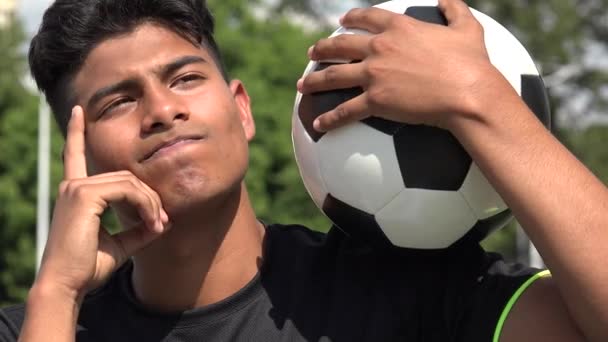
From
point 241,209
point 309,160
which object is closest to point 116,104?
point 241,209

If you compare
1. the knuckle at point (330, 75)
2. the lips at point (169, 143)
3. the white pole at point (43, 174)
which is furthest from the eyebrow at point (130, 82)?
the white pole at point (43, 174)

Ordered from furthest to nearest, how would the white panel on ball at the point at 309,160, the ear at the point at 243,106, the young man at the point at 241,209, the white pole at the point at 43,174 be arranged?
the white pole at the point at 43,174 → the ear at the point at 243,106 → the white panel on ball at the point at 309,160 → the young man at the point at 241,209

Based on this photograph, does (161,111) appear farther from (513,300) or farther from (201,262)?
(513,300)

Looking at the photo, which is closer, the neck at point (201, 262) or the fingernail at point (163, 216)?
the fingernail at point (163, 216)

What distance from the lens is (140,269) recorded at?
3.52 m

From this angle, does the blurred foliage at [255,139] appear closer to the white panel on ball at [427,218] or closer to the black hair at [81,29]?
the black hair at [81,29]

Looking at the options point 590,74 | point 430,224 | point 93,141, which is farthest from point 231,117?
point 590,74

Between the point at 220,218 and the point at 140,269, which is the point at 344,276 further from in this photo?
the point at 140,269

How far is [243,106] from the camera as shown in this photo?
3.79 meters

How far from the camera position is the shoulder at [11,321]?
10.9ft

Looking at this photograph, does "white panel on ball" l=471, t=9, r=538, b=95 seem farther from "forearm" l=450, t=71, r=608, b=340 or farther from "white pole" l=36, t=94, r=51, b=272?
"white pole" l=36, t=94, r=51, b=272

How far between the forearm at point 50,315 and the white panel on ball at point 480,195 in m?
1.24

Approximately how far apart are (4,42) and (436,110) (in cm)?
2966

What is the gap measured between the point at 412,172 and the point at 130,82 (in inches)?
39.3
